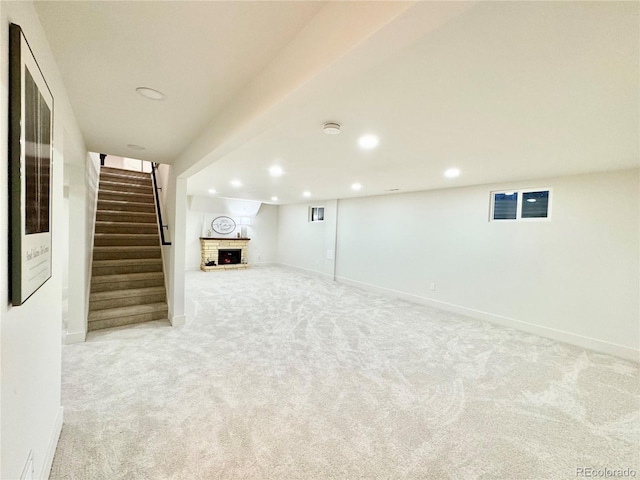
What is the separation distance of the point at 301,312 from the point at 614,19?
425cm

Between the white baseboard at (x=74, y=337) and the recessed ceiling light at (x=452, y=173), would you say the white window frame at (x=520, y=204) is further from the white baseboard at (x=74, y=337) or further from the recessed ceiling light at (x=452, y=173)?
the white baseboard at (x=74, y=337)

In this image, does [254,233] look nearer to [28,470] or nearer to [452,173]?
[452,173]

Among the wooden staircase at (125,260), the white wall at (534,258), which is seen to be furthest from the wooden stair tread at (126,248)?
the white wall at (534,258)

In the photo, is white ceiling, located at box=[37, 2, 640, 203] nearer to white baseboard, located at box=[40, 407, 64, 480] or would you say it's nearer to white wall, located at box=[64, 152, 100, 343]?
white wall, located at box=[64, 152, 100, 343]

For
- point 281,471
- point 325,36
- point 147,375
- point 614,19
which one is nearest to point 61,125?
point 325,36

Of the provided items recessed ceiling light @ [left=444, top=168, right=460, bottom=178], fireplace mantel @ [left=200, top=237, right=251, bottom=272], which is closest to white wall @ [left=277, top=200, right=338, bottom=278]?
fireplace mantel @ [left=200, top=237, right=251, bottom=272]

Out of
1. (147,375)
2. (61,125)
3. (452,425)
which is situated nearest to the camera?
(61,125)

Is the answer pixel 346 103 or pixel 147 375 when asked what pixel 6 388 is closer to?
pixel 147 375

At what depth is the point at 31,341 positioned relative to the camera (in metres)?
1.25

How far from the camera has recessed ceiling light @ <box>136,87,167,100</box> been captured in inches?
68.6

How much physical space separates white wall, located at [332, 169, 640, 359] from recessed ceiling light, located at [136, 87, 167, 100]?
14.8 feet

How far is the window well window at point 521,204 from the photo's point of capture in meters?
3.87

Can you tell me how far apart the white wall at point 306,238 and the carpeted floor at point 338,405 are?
151 inches

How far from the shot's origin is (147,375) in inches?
98.0
